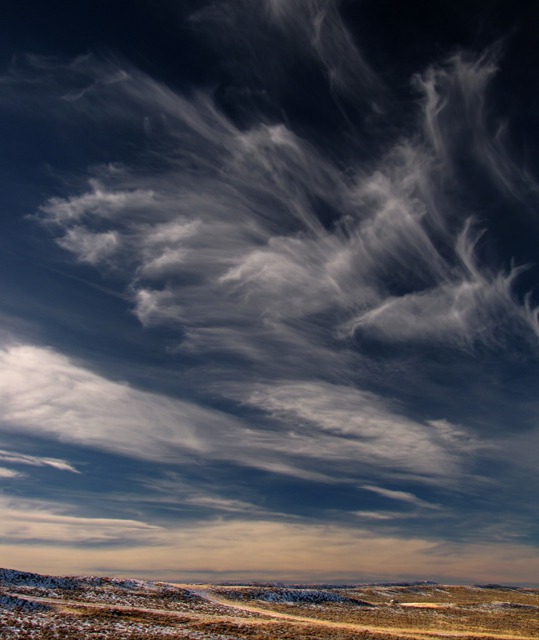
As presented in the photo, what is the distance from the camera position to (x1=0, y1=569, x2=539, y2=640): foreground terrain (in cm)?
3391

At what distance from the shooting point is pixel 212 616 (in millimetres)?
44594

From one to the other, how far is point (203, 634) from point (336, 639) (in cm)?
1127

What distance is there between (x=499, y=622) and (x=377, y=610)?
648 inches

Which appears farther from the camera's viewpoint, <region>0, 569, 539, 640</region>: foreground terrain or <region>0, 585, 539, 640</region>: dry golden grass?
<region>0, 569, 539, 640</region>: foreground terrain

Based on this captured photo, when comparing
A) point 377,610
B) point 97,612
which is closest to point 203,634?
point 97,612

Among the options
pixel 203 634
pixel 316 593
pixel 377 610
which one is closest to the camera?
pixel 203 634

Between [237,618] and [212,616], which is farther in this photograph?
[212,616]

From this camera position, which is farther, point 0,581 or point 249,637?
point 0,581

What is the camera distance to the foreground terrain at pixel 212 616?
3391 centimetres

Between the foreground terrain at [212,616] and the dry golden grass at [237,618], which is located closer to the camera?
the dry golden grass at [237,618]

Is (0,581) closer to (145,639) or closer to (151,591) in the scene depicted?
(151,591)

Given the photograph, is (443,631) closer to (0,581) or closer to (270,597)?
(270,597)

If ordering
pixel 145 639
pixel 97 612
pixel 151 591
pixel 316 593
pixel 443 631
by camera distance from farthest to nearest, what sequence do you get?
1. pixel 316 593
2. pixel 151 591
3. pixel 443 631
4. pixel 97 612
5. pixel 145 639

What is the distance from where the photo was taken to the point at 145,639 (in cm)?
3150
